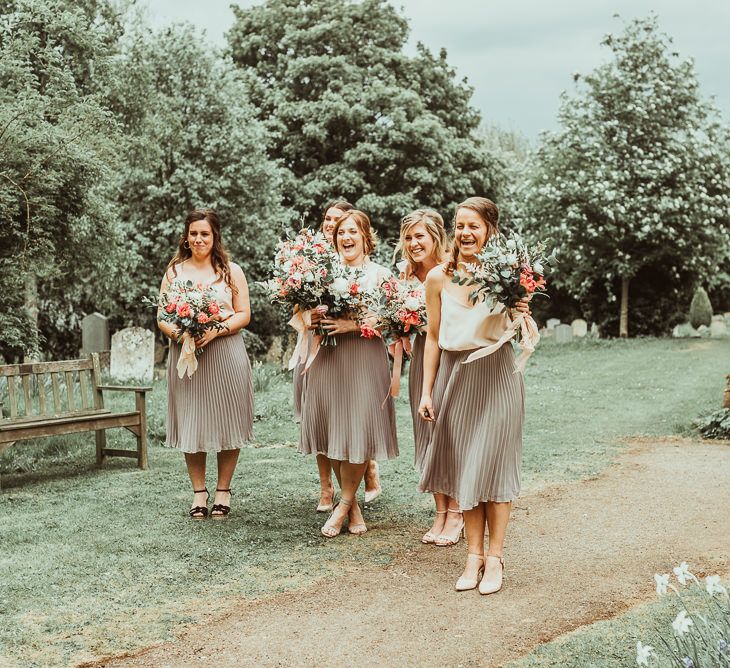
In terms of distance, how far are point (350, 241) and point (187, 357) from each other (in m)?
1.47

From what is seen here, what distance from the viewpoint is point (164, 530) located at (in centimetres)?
632

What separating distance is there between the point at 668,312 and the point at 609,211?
5.79 meters

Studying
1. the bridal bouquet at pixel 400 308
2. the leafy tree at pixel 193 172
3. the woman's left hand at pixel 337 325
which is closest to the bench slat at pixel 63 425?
the woman's left hand at pixel 337 325

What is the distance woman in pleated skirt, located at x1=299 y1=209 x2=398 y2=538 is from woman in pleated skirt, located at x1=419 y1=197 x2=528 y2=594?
90cm

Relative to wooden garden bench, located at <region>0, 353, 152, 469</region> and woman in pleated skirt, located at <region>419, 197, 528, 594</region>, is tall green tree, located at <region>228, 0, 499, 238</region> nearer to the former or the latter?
wooden garden bench, located at <region>0, 353, 152, 469</region>

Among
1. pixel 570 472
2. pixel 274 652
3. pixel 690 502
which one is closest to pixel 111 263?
pixel 570 472

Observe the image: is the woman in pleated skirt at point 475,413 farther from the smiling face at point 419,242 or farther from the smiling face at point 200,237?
the smiling face at point 200,237

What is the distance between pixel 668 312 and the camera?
98.0ft

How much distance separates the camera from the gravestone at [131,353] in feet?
54.0

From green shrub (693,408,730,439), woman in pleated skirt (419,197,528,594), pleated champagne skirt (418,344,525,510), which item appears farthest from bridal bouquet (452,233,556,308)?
green shrub (693,408,730,439)

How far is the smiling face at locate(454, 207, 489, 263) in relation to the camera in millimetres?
5109

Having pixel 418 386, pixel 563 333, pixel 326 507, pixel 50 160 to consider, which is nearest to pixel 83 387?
pixel 50 160

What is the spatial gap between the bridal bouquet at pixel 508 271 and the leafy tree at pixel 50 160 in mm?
6304

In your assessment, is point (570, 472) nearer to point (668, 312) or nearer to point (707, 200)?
point (707, 200)
